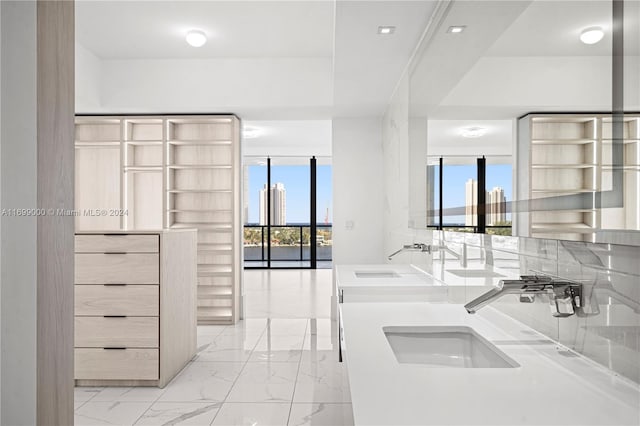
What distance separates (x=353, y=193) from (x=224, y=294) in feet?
6.02

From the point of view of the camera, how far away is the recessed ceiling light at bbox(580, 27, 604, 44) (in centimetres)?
91

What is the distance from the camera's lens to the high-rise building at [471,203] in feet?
5.90

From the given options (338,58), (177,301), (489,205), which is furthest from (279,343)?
(489,205)

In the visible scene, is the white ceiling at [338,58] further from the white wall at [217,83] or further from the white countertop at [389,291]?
the white countertop at [389,291]

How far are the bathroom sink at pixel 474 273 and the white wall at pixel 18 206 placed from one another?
1.48m

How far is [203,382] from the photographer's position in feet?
10.2

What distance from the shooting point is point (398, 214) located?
12.7 ft

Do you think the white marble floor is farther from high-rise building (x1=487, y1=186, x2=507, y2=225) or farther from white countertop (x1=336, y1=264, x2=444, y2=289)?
high-rise building (x1=487, y1=186, x2=507, y2=225)

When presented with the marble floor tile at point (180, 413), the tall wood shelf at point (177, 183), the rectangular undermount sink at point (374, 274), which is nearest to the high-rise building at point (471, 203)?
the rectangular undermount sink at point (374, 274)

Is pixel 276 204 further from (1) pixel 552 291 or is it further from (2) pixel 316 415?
(1) pixel 552 291

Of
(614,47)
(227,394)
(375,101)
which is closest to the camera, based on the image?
(614,47)

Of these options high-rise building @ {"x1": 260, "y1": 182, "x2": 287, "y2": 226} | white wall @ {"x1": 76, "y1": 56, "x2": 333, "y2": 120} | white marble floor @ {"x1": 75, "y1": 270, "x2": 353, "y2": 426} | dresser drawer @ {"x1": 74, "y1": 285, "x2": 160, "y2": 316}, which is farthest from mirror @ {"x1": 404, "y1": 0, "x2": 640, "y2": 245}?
high-rise building @ {"x1": 260, "y1": 182, "x2": 287, "y2": 226}

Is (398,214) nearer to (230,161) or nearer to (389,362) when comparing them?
(230,161)

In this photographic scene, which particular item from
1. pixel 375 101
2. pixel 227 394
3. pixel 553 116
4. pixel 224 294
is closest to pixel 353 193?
pixel 375 101
